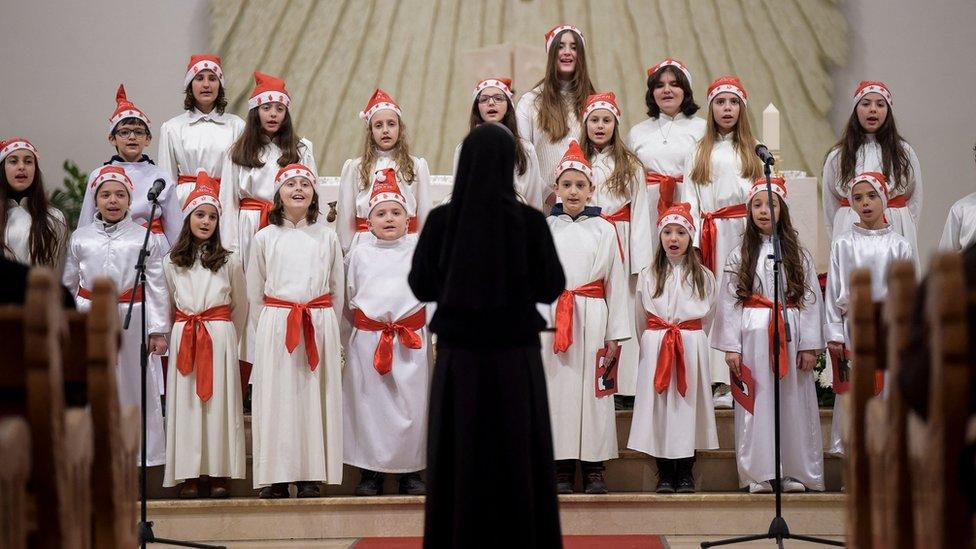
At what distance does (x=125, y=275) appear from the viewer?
20.7 ft

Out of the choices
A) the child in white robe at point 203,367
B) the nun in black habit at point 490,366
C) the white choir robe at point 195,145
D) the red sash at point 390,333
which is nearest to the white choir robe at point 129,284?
the child in white robe at point 203,367

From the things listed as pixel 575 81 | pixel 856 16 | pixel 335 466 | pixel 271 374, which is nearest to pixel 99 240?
pixel 271 374

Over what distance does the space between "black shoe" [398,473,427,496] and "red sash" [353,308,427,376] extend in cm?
53

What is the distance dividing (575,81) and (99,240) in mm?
2718

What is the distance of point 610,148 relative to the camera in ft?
21.6

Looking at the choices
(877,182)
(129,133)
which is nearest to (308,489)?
(129,133)

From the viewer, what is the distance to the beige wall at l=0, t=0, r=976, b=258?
926 centimetres

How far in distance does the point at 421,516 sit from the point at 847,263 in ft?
8.17

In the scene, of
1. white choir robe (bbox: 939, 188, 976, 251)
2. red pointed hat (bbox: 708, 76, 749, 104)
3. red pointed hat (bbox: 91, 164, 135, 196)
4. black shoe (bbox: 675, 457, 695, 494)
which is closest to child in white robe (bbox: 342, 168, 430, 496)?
black shoe (bbox: 675, 457, 695, 494)

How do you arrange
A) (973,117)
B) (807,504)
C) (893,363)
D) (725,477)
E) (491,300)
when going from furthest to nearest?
(973,117) < (725,477) < (807,504) < (491,300) < (893,363)

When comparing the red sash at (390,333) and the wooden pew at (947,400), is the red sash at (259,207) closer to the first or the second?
the red sash at (390,333)

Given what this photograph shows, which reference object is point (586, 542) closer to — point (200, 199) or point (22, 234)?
point (200, 199)

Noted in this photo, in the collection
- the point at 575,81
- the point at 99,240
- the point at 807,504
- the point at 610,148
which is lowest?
the point at 807,504

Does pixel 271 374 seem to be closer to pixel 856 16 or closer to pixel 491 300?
pixel 491 300
